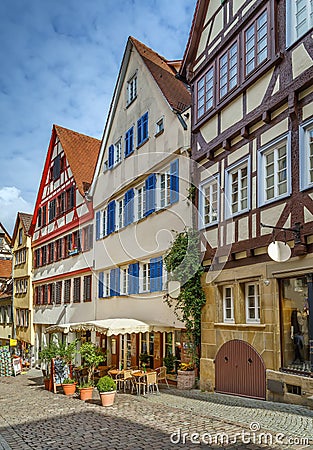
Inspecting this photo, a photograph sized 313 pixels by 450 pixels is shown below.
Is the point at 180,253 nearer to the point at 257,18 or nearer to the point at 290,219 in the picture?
the point at 290,219

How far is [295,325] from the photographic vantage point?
11656 millimetres

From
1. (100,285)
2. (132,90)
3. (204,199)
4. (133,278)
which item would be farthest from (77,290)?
(204,199)

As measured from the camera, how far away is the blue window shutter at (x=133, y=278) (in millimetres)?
20109

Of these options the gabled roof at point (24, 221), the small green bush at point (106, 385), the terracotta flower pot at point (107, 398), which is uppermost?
the gabled roof at point (24, 221)

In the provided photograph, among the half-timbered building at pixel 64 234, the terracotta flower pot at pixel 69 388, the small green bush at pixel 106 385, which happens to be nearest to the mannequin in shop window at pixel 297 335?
the small green bush at pixel 106 385

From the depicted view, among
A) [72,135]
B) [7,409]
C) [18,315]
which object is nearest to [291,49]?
[7,409]

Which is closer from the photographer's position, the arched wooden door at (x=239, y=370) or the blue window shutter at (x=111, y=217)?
the arched wooden door at (x=239, y=370)

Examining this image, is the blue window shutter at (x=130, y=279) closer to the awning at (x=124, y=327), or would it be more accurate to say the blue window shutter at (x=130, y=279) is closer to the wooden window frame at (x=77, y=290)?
the awning at (x=124, y=327)

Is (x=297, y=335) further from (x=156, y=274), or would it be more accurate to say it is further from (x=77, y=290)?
(x=77, y=290)

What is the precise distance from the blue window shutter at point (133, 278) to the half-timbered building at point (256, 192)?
539 cm

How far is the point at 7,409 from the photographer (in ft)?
48.4

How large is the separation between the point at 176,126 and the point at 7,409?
10.0 meters

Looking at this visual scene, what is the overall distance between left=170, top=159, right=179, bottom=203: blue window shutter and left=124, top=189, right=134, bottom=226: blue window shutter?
351cm

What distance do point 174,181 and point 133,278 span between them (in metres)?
4.78
